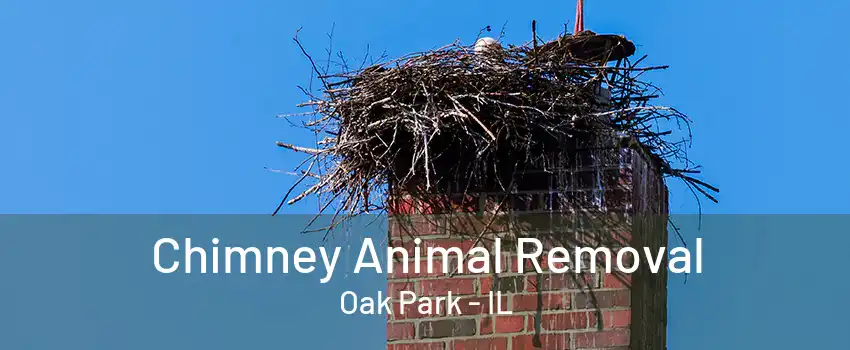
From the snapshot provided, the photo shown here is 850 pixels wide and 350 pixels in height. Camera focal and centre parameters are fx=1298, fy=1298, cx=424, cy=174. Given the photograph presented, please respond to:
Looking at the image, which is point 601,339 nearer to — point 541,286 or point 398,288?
point 541,286

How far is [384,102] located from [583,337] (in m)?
1.20

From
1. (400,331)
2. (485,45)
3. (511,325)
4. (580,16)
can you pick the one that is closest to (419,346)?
(400,331)

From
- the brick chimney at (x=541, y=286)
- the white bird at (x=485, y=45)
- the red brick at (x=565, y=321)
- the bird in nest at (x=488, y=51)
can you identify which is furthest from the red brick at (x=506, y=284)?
the white bird at (x=485, y=45)

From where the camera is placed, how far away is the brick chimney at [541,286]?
14.8 feet

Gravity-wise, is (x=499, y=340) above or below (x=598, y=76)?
below

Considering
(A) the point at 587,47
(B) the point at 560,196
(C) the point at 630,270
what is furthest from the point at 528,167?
(A) the point at 587,47

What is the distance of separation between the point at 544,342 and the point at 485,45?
154 cm

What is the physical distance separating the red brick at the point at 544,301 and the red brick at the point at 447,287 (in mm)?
171

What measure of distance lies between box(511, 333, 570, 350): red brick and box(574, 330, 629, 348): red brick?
0.04 metres

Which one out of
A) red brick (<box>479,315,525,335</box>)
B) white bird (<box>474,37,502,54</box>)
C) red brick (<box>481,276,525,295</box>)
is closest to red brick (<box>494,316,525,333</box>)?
red brick (<box>479,315,525,335</box>)

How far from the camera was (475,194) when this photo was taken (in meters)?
4.81

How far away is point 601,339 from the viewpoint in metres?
4.46

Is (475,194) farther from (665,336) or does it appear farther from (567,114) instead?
(665,336)

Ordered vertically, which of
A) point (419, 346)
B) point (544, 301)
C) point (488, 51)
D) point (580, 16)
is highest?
A: point (580, 16)
